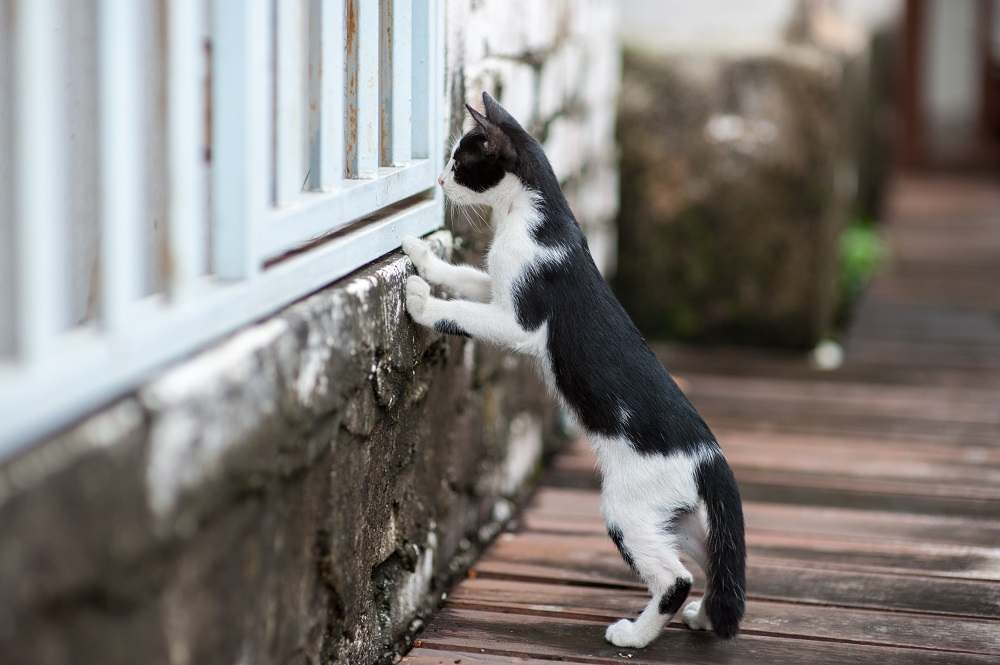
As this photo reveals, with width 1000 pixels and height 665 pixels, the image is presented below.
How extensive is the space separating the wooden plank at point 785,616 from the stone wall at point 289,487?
126 mm

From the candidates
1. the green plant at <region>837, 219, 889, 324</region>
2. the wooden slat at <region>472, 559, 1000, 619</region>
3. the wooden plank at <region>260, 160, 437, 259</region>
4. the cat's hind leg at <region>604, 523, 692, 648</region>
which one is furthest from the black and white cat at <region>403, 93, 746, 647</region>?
the green plant at <region>837, 219, 889, 324</region>

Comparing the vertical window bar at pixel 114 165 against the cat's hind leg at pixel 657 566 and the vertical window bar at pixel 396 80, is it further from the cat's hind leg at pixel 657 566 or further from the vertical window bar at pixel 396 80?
the cat's hind leg at pixel 657 566

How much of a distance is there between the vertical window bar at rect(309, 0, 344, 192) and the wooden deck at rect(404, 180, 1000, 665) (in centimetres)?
91

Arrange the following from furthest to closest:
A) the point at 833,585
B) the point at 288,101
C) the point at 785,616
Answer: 1. the point at 833,585
2. the point at 785,616
3. the point at 288,101

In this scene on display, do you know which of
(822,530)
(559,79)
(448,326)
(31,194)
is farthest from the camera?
(559,79)

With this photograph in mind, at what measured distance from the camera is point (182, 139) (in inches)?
61.6

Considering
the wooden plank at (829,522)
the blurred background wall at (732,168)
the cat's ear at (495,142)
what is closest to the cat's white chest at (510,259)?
the cat's ear at (495,142)

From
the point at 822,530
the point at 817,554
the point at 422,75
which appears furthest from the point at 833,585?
the point at 422,75

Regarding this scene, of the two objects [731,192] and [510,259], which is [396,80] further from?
[731,192]

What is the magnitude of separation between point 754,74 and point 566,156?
1.34 meters

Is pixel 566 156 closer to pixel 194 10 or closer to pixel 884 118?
pixel 194 10

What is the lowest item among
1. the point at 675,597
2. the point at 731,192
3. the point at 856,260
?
the point at 856,260

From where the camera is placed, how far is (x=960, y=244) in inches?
312

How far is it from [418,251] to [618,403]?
0.48 metres
